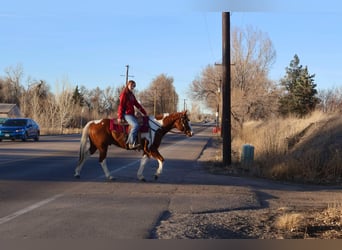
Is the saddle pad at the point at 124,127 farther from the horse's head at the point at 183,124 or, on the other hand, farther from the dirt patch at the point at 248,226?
the dirt patch at the point at 248,226

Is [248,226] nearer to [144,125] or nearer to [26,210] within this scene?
[26,210]

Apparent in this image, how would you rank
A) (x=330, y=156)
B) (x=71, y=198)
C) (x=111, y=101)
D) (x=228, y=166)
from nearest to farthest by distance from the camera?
1. (x=71, y=198)
2. (x=330, y=156)
3. (x=228, y=166)
4. (x=111, y=101)

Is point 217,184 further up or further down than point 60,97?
further down

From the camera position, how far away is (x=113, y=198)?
9.78 metres

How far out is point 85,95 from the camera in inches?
4990

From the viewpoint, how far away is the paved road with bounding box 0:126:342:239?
7075mm

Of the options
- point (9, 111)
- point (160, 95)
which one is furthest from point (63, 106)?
point (160, 95)

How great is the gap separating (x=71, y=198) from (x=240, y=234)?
4.17 metres

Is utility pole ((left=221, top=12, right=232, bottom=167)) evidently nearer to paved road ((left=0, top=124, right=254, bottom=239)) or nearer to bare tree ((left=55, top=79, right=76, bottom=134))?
paved road ((left=0, top=124, right=254, bottom=239))

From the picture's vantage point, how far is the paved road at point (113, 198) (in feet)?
23.2

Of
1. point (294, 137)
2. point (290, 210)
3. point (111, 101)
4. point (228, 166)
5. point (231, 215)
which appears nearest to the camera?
point (231, 215)

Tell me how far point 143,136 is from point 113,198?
290 cm

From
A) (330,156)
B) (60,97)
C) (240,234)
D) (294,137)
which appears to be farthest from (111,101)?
(240,234)

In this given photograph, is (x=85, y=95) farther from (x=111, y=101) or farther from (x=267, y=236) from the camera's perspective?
(x=267, y=236)
